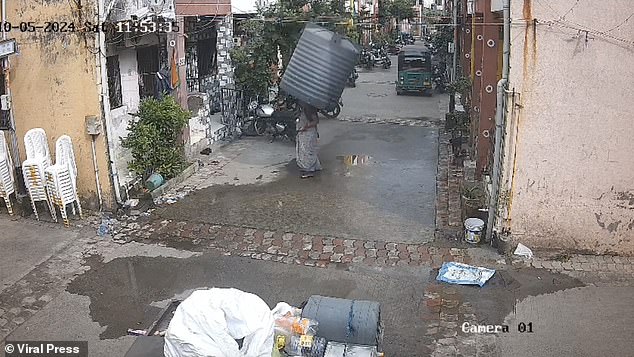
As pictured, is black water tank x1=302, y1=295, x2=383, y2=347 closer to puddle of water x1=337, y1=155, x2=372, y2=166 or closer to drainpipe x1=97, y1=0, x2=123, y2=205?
drainpipe x1=97, y1=0, x2=123, y2=205

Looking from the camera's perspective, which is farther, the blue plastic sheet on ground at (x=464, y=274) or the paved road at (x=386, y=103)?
the paved road at (x=386, y=103)

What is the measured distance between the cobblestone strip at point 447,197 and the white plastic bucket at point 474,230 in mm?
376

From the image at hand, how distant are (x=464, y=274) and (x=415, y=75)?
17.0 metres

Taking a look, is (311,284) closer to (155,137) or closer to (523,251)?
(523,251)

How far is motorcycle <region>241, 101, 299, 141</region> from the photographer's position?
15766 mm

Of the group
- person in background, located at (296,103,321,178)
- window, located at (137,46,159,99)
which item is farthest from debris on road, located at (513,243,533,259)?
window, located at (137,46,159,99)

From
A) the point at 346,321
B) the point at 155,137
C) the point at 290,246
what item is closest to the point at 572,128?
the point at 290,246

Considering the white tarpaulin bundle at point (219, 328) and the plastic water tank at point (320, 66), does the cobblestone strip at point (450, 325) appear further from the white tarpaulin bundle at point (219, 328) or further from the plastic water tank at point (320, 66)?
the plastic water tank at point (320, 66)

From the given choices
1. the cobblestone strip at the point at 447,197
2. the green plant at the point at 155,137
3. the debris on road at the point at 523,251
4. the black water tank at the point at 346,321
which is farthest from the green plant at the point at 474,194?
the green plant at the point at 155,137

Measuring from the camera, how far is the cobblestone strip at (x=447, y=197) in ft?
32.2

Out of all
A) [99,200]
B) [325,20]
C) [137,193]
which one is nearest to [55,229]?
[99,200]

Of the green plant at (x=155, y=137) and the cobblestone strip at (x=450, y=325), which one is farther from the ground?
the green plant at (x=155, y=137)

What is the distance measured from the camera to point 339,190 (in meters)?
11.8

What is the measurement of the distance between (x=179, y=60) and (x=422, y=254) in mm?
6935
